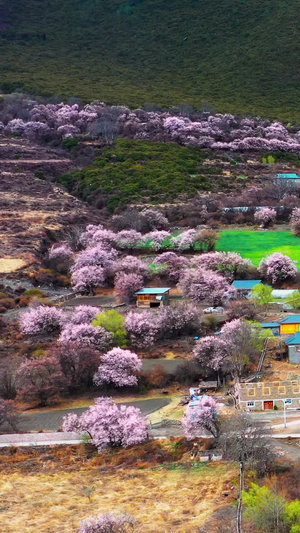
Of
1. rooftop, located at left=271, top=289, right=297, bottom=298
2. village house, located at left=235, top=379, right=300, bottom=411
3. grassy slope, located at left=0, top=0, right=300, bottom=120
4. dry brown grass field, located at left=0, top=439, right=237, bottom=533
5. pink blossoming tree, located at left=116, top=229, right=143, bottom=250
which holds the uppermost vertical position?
grassy slope, located at left=0, top=0, right=300, bottom=120

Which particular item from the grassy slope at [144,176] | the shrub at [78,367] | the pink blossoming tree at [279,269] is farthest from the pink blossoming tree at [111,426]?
the grassy slope at [144,176]

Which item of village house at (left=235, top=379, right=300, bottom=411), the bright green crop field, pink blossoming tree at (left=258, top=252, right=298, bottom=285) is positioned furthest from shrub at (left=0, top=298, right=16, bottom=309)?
village house at (left=235, top=379, right=300, bottom=411)

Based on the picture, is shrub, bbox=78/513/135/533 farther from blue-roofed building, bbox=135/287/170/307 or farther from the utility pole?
blue-roofed building, bbox=135/287/170/307

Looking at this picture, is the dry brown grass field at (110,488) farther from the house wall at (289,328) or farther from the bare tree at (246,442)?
the house wall at (289,328)

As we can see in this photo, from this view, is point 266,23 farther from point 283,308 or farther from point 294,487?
point 294,487

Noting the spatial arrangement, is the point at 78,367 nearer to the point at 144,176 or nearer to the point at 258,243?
the point at 258,243

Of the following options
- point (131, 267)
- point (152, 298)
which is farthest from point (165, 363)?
point (131, 267)

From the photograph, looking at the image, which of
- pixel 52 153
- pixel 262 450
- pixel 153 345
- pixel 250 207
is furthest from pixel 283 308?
pixel 52 153
